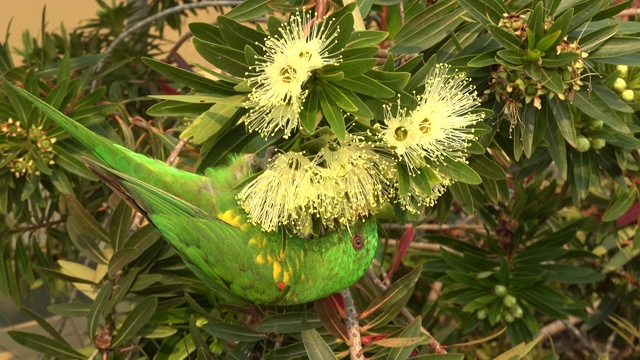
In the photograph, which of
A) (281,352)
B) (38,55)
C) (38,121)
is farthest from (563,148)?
(38,55)

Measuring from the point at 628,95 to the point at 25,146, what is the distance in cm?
103

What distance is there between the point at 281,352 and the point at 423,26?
53 centimetres

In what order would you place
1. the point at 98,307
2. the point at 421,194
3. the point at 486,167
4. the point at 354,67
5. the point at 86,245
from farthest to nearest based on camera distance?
1. the point at 86,245
2. the point at 98,307
3. the point at 486,167
4. the point at 421,194
5. the point at 354,67

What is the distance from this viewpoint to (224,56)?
25.9 inches

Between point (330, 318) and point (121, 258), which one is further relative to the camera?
point (121, 258)

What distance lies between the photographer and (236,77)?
27.0 inches

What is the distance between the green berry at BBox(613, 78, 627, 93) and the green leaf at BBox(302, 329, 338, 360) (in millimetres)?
591

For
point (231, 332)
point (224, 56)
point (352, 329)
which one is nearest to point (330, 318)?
point (352, 329)

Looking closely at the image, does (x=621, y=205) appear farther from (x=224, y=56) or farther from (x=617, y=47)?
(x=224, y=56)

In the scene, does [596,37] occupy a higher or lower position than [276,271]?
higher

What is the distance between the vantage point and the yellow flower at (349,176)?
0.63 m

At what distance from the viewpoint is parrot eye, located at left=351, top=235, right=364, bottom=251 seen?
28.7 inches

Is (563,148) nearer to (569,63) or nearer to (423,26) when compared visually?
(569,63)

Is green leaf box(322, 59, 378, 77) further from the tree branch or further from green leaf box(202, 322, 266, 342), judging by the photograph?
green leaf box(202, 322, 266, 342)
